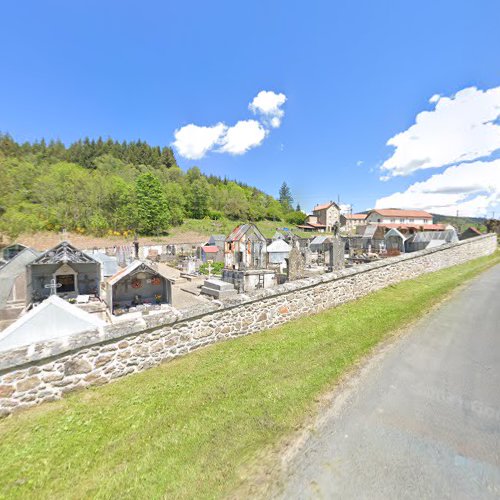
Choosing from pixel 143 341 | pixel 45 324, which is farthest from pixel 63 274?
pixel 143 341

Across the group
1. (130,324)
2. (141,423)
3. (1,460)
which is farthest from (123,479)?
(130,324)

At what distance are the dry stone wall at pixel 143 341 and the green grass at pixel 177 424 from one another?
10.1 inches

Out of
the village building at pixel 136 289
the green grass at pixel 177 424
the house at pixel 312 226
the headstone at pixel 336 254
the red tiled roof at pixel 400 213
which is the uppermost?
the red tiled roof at pixel 400 213

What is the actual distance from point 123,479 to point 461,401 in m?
→ 5.16

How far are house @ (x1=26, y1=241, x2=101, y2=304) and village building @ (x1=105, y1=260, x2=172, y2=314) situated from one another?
311cm

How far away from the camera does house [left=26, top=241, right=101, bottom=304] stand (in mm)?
12969

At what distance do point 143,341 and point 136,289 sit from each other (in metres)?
7.39

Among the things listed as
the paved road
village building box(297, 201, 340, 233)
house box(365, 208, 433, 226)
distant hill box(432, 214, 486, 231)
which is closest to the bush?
village building box(297, 201, 340, 233)

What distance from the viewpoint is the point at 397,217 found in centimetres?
7662

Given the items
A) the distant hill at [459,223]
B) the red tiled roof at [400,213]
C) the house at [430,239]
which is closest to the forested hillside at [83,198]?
the house at [430,239]

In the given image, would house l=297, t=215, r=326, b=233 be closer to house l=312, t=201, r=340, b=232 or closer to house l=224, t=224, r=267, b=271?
house l=312, t=201, r=340, b=232

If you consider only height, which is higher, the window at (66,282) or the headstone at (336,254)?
the headstone at (336,254)

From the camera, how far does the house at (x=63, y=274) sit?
13.0m

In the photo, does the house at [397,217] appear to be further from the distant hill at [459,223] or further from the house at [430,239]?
the house at [430,239]
